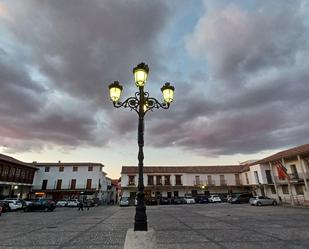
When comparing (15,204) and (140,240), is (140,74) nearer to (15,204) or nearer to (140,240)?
(140,240)

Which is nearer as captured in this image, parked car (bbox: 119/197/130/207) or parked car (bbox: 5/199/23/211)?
parked car (bbox: 5/199/23/211)

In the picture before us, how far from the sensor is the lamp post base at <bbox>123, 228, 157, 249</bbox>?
4.72 metres

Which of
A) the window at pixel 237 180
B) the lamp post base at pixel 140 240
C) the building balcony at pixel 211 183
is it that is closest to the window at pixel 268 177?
the window at pixel 237 180

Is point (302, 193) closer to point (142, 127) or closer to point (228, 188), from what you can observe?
point (228, 188)

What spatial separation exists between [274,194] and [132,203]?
2335 cm

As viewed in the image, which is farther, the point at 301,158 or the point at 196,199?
the point at 196,199

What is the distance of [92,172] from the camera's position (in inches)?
1831

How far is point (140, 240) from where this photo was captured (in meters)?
4.76

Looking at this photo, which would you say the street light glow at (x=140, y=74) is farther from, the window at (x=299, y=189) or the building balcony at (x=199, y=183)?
the building balcony at (x=199, y=183)

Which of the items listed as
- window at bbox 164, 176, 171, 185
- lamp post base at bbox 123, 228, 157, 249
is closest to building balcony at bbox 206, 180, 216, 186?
window at bbox 164, 176, 171, 185

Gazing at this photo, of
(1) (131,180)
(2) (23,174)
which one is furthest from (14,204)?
(1) (131,180)

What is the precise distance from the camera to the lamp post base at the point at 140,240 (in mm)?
4719

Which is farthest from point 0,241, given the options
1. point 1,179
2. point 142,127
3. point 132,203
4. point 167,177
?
point 167,177

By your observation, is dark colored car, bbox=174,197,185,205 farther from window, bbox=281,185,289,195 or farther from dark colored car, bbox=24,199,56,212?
dark colored car, bbox=24,199,56,212
